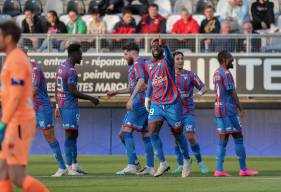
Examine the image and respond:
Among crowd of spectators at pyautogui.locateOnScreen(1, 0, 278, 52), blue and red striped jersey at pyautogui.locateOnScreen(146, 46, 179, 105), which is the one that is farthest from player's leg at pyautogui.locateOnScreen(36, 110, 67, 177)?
crowd of spectators at pyautogui.locateOnScreen(1, 0, 278, 52)

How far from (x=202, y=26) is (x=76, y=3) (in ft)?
14.8

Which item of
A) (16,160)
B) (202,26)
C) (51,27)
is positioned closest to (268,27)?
(202,26)

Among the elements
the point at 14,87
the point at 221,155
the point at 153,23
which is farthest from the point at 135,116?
the point at 14,87

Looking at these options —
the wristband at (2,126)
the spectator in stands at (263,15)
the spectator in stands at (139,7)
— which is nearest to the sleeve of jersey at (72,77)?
the wristband at (2,126)

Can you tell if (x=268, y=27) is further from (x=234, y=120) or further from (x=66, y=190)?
(x=66, y=190)


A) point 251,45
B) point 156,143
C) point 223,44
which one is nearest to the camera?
point 156,143

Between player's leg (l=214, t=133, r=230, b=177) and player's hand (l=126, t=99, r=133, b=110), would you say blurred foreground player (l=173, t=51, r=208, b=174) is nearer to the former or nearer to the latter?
player's leg (l=214, t=133, r=230, b=177)

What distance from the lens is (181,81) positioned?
60.1 ft

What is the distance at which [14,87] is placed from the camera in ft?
33.1

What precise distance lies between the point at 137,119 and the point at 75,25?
797cm

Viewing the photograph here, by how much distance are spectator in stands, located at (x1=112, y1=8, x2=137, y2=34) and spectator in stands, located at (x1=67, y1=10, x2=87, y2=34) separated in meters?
0.79

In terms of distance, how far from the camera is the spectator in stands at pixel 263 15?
2508cm

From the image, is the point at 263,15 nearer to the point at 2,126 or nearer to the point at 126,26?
the point at 126,26

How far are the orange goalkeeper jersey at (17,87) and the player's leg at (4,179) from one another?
49 centimetres
